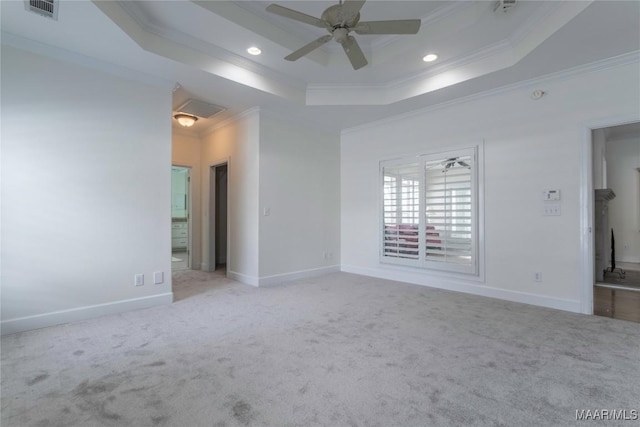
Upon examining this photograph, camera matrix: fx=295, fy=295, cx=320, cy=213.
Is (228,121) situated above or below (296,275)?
above

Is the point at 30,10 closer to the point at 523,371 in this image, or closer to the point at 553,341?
the point at 523,371

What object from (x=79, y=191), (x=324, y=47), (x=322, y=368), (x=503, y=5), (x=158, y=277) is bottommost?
(x=322, y=368)

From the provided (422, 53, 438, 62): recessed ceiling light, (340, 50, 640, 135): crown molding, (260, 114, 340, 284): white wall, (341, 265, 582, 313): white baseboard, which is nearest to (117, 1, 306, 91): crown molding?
(260, 114, 340, 284): white wall

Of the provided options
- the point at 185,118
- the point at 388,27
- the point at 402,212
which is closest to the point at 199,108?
the point at 185,118

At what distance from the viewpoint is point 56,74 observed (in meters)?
2.98

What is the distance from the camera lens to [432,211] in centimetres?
452

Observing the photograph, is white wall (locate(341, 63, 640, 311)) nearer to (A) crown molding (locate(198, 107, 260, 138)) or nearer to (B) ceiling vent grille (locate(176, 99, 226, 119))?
(A) crown molding (locate(198, 107, 260, 138))

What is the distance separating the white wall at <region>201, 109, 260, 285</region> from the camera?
15.2 feet

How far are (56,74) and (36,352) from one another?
2.62 metres

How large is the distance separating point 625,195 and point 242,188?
28.7 feet

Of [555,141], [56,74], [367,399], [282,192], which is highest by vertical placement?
[56,74]

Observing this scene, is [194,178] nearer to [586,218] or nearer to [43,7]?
[43,7]

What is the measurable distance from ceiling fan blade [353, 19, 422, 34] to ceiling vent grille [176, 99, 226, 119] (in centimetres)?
276

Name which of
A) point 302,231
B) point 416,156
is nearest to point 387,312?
point 302,231
